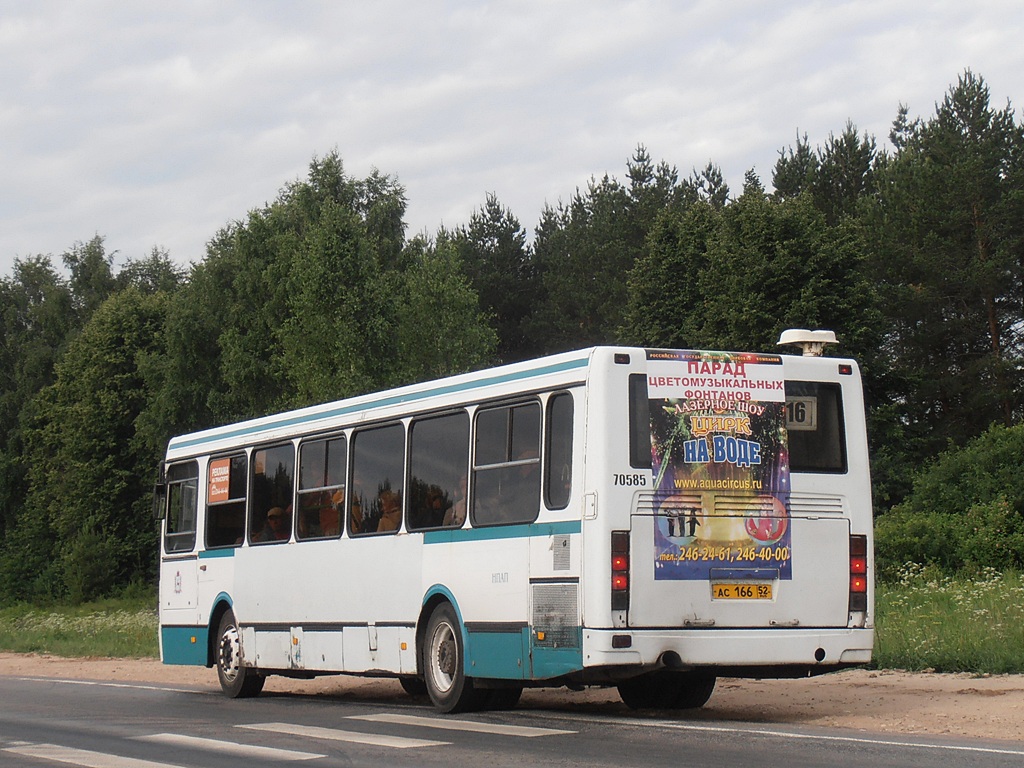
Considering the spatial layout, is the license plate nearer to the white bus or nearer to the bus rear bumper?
the white bus

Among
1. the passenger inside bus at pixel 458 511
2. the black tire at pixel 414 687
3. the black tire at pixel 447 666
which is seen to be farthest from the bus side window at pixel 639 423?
the black tire at pixel 414 687

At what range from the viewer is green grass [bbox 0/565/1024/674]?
16.6 m

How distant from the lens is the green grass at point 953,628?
1647cm

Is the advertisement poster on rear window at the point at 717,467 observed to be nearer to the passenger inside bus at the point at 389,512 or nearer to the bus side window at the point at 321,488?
the passenger inside bus at the point at 389,512

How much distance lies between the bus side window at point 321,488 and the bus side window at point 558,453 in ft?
12.6

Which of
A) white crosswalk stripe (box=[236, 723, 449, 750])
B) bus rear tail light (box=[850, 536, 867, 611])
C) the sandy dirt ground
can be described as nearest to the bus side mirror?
the sandy dirt ground

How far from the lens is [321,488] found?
16203 millimetres

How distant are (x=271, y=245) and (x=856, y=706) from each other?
49871mm

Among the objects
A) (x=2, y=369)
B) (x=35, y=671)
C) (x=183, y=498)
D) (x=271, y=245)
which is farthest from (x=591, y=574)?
(x=2, y=369)

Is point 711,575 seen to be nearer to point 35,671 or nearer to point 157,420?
point 35,671

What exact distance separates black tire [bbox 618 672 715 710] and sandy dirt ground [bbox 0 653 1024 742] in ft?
0.56

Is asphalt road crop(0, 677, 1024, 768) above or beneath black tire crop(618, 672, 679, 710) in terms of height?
beneath

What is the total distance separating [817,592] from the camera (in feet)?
41.3

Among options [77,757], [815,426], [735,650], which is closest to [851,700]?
[735,650]
